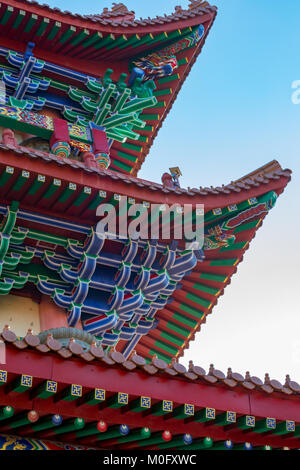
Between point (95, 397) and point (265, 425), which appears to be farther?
point (265, 425)

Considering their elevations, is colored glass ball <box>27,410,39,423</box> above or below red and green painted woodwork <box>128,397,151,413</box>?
A: below

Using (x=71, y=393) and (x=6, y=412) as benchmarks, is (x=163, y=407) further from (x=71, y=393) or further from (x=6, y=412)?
(x=6, y=412)

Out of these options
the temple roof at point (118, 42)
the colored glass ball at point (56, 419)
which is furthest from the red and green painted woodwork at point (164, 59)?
the colored glass ball at point (56, 419)

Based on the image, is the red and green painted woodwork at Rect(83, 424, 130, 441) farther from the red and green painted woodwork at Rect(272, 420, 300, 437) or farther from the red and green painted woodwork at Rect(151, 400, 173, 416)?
the red and green painted woodwork at Rect(272, 420, 300, 437)

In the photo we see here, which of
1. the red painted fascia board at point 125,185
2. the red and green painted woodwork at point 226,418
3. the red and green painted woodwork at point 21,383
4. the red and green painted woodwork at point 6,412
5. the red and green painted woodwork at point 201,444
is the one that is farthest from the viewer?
the red painted fascia board at point 125,185

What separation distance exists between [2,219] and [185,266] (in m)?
3.02

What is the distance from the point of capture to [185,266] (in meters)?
11.6

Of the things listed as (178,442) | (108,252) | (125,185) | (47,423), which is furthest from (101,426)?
(108,252)

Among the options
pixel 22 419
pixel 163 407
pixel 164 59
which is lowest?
pixel 22 419

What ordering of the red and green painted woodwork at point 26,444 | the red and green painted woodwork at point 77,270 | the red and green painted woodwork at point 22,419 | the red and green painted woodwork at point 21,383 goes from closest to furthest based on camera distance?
the red and green painted woodwork at point 21,383 < the red and green painted woodwork at point 22,419 < the red and green painted woodwork at point 26,444 < the red and green painted woodwork at point 77,270

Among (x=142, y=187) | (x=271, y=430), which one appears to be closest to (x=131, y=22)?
(x=142, y=187)

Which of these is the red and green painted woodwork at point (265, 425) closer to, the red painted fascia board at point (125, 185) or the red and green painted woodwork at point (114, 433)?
the red and green painted woodwork at point (114, 433)

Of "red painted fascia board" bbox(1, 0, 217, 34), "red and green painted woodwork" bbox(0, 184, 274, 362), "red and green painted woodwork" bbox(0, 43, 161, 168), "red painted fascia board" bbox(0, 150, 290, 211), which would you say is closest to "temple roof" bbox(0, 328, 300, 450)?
"red painted fascia board" bbox(0, 150, 290, 211)

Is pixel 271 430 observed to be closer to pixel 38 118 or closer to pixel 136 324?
pixel 136 324
